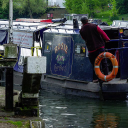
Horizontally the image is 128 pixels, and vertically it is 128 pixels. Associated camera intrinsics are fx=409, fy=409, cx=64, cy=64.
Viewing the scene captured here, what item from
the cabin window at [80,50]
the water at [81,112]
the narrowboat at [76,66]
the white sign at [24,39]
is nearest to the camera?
the water at [81,112]

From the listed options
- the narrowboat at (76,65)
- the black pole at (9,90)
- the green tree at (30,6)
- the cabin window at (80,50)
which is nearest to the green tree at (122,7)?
the green tree at (30,6)

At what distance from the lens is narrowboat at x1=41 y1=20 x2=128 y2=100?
13.1m

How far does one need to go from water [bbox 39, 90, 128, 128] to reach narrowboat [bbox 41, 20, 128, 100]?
0.34m

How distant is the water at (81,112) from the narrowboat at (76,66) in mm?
337

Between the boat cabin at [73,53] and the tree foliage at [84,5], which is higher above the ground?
the tree foliage at [84,5]

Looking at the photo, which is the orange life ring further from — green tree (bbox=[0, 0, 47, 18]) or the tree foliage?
green tree (bbox=[0, 0, 47, 18])

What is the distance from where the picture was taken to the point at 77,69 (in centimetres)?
1391

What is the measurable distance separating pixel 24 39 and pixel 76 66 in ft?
11.9

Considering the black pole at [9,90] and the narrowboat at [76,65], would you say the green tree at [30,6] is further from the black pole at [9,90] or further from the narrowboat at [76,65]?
the black pole at [9,90]

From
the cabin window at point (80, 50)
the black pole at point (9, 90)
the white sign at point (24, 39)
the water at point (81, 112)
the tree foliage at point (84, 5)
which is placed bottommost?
the water at point (81, 112)

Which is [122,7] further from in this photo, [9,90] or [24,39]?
[9,90]

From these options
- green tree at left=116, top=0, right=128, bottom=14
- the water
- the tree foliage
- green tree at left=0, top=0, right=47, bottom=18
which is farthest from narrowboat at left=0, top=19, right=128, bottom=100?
green tree at left=116, top=0, right=128, bottom=14

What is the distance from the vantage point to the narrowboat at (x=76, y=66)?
13070mm

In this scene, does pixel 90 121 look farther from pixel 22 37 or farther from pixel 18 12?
pixel 18 12
